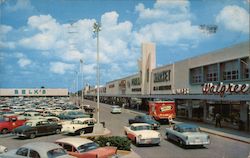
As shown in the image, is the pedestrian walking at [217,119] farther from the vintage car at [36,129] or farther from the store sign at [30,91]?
the store sign at [30,91]

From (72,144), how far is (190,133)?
362 inches

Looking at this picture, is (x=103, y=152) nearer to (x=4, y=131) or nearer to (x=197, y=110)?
(x=4, y=131)

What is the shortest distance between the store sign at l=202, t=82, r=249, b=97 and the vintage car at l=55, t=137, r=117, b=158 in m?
18.0

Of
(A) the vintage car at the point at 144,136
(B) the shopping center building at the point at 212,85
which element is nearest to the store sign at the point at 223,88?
(B) the shopping center building at the point at 212,85

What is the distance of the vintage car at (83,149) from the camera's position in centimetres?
1516

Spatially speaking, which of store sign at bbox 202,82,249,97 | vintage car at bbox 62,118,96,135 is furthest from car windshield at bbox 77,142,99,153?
store sign at bbox 202,82,249,97

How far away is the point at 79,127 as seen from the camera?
97.0 feet

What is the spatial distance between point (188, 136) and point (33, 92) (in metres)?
169

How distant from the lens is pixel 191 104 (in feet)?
146

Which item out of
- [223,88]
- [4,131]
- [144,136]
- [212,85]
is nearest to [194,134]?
[144,136]

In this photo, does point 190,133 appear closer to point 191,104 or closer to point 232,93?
point 232,93

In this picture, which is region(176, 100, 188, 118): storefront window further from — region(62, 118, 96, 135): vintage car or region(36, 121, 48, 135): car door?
region(36, 121, 48, 135): car door

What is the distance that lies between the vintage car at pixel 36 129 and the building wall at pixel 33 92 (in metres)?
155

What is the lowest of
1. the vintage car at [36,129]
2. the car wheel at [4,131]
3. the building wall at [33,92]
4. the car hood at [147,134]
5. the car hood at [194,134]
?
the car wheel at [4,131]
